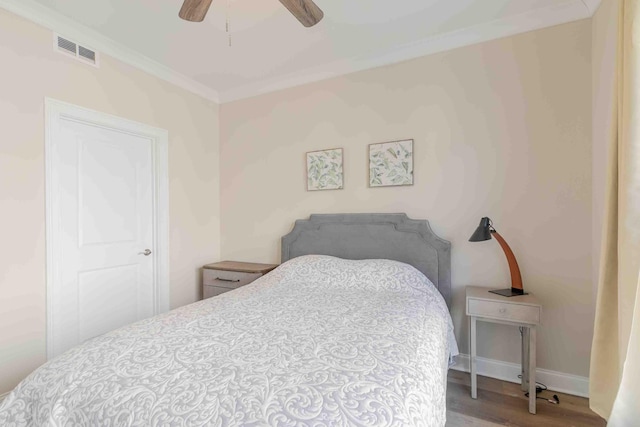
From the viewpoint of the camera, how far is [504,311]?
1.92 metres

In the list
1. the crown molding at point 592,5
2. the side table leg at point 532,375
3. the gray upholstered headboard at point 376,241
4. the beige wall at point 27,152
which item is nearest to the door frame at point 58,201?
the beige wall at point 27,152

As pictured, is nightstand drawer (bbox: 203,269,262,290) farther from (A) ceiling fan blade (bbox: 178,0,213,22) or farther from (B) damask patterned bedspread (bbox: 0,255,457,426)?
(A) ceiling fan blade (bbox: 178,0,213,22)

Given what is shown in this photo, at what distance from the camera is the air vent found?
2.13 metres

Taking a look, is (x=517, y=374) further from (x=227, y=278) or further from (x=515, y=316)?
(x=227, y=278)

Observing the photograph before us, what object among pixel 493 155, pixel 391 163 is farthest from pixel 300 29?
pixel 493 155

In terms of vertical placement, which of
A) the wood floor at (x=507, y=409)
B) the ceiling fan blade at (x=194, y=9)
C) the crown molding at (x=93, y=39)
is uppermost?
the crown molding at (x=93, y=39)

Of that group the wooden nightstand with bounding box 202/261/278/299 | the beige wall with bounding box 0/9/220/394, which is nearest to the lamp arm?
the wooden nightstand with bounding box 202/261/278/299

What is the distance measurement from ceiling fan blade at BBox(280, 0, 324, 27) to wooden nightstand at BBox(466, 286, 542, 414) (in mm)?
1918

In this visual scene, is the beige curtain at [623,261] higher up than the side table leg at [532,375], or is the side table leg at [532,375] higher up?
the beige curtain at [623,261]

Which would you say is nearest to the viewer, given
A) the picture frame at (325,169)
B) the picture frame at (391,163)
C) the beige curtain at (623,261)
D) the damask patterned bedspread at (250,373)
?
the damask patterned bedspread at (250,373)

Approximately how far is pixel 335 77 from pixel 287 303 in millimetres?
2075

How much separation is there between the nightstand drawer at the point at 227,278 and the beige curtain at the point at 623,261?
7.58 ft

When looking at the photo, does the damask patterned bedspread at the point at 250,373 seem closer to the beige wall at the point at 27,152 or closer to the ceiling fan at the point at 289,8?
the beige wall at the point at 27,152

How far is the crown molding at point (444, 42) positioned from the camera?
206 cm
